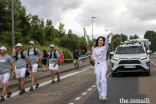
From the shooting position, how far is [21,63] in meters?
9.26

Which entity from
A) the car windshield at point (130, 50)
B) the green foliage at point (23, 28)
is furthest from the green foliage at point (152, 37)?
the car windshield at point (130, 50)

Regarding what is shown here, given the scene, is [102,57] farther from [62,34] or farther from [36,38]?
[62,34]

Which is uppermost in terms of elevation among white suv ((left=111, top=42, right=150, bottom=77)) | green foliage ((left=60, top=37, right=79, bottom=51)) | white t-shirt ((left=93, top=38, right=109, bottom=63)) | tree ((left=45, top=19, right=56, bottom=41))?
tree ((left=45, top=19, right=56, bottom=41))

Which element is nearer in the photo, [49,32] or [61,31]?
[49,32]

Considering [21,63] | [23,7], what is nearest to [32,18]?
[23,7]

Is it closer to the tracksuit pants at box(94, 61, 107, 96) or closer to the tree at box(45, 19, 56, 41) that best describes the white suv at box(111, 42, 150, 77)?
the tracksuit pants at box(94, 61, 107, 96)

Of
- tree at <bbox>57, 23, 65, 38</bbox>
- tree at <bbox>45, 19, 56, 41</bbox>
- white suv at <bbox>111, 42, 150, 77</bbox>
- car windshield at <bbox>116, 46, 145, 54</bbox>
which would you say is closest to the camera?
white suv at <bbox>111, 42, 150, 77</bbox>

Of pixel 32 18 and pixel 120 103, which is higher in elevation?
pixel 32 18

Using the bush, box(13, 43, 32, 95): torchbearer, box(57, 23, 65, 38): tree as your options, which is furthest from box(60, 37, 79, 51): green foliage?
box(13, 43, 32, 95): torchbearer

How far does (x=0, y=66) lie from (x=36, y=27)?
115 feet

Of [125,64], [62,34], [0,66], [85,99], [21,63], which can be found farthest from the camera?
[62,34]

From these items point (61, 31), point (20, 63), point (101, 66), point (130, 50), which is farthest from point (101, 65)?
point (61, 31)

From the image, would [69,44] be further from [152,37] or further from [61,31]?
[152,37]

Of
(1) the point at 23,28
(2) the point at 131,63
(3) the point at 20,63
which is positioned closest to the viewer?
(3) the point at 20,63
